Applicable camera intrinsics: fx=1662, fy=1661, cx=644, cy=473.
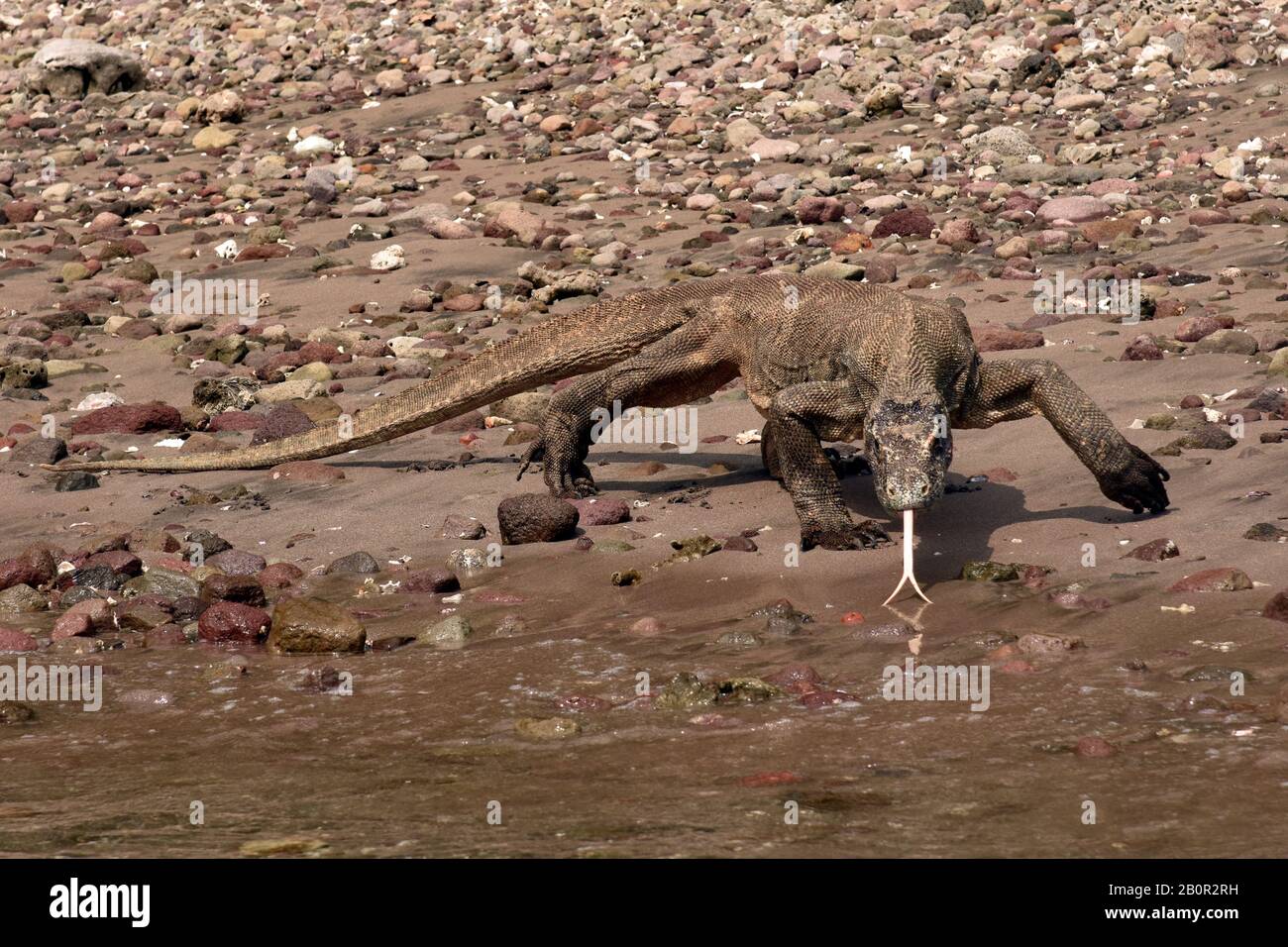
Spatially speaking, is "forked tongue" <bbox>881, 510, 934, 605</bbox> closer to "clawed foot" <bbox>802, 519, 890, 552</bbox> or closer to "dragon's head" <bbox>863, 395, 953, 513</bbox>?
"dragon's head" <bbox>863, 395, 953, 513</bbox>

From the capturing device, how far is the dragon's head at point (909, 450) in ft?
21.2

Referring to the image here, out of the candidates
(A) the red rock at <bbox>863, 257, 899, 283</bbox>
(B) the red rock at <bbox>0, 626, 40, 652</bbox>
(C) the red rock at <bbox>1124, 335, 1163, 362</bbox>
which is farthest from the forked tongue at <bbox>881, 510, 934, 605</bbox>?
(A) the red rock at <bbox>863, 257, 899, 283</bbox>

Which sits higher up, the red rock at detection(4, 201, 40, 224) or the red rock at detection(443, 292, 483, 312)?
the red rock at detection(4, 201, 40, 224)

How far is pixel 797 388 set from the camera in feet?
25.3

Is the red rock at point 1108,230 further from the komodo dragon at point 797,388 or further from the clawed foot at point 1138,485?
the clawed foot at point 1138,485

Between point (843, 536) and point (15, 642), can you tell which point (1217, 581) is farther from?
point (15, 642)

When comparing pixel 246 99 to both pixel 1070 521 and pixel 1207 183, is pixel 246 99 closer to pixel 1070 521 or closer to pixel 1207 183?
pixel 1207 183

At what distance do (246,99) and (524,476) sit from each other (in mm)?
13689

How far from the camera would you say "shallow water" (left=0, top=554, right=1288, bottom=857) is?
4094 millimetres

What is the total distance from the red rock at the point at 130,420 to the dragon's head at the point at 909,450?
5138mm

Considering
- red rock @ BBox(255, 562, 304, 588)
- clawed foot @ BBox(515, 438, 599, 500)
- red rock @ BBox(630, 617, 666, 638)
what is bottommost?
red rock @ BBox(630, 617, 666, 638)

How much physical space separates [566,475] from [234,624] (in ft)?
7.93

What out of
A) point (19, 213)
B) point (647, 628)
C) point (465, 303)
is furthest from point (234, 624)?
point (19, 213)

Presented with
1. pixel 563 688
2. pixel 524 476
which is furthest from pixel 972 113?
pixel 563 688
